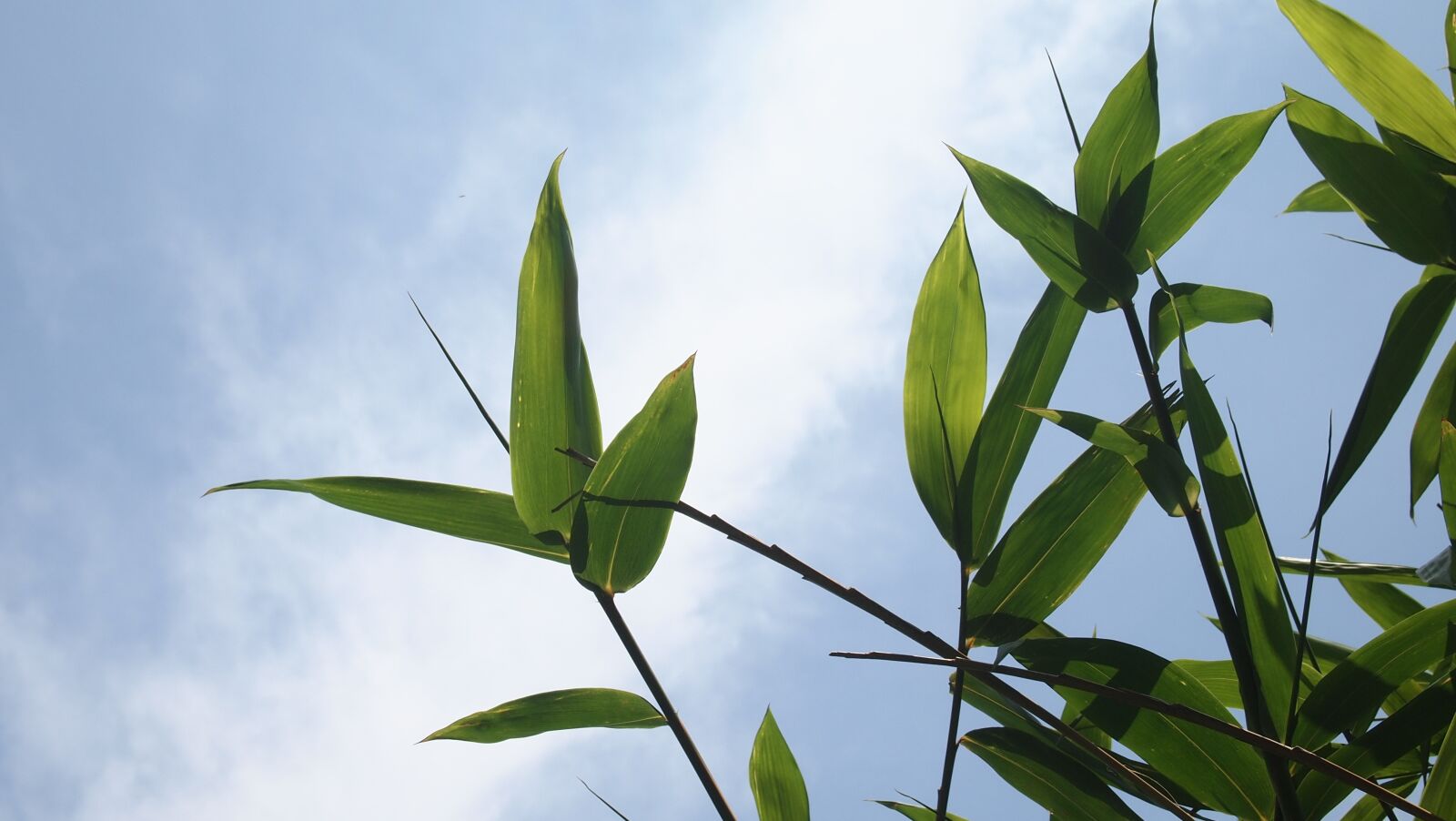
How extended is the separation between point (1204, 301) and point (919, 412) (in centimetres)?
23

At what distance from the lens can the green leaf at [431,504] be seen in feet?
1.72

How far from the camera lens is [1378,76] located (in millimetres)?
588

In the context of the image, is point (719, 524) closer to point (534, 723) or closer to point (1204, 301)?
point (534, 723)

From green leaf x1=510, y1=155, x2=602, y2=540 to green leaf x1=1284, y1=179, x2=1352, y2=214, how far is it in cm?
69

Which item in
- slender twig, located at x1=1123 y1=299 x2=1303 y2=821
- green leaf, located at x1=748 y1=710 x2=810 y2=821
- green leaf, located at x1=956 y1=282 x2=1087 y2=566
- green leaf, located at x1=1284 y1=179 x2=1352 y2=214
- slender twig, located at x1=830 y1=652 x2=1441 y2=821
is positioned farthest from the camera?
green leaf, located at x1=1284 y1=179 x2=1352 y2=214

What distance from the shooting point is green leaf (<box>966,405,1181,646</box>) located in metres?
0.55

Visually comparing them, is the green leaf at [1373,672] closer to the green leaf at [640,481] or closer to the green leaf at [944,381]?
the green leaf at [944,381]

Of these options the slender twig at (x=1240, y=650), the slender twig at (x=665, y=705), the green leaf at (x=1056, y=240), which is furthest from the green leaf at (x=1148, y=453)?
the slender twig at (x=665, y=705)

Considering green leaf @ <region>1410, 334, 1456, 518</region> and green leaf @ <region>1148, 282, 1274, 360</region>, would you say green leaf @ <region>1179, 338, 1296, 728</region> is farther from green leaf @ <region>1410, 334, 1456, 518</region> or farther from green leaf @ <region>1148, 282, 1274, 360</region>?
green leaf @ <region>1410, 334, 1456, 518</region>

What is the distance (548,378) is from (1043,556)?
0.32 meters

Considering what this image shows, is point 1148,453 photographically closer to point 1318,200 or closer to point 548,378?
point 548,378

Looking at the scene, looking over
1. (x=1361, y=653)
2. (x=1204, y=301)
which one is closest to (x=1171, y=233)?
(x=1204, y=301)

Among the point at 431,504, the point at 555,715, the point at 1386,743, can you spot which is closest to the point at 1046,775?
the point at 1386,743

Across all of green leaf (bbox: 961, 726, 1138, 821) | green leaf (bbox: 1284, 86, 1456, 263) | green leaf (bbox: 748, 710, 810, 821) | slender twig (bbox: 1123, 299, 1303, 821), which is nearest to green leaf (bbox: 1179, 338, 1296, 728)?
slender twig (bbox: 1123, 299, 1303, 821)
